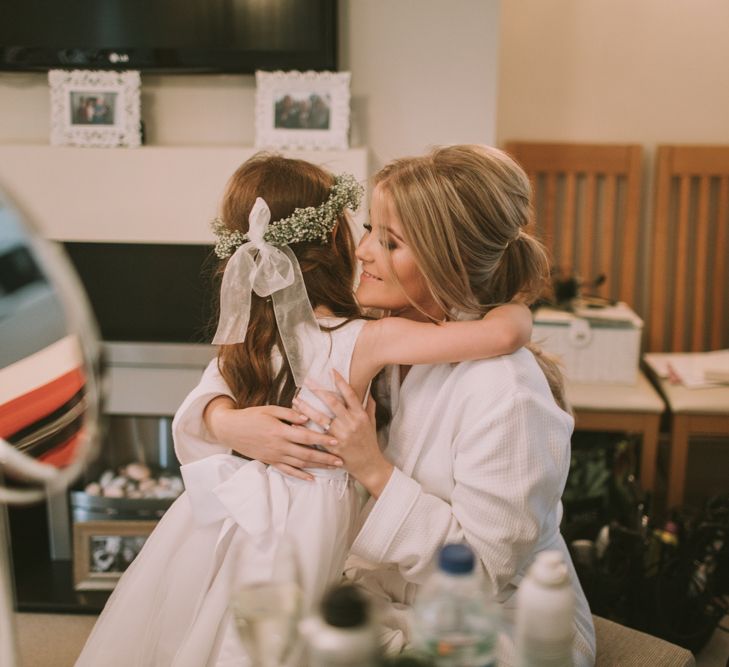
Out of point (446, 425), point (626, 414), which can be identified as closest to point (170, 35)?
point (446, 425)

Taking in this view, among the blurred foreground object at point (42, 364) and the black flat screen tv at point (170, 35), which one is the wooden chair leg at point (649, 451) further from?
the blurred foreground object at point (42, 364)

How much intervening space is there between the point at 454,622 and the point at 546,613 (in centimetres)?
9

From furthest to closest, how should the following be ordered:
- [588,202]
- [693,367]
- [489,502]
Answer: [588,202] < [693,367] < [489,502]

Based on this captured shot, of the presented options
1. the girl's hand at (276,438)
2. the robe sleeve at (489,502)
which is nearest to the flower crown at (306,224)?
the girl's hand at (276,438)

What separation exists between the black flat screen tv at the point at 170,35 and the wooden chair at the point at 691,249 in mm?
1318

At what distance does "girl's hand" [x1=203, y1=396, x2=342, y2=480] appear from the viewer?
1.26 meters

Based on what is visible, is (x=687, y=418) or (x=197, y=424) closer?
(x=197, y=424)

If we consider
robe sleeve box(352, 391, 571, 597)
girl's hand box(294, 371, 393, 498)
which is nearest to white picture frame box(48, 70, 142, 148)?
girl's hand box(294, 371, 393, 498)

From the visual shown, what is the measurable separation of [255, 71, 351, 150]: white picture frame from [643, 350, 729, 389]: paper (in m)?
1.24

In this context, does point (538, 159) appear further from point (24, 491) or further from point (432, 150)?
point (24, 491)

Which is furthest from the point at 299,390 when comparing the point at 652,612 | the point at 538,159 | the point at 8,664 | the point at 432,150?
the point at 538,159

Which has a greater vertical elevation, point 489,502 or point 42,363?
point 42,363

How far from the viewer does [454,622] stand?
0.76 meters

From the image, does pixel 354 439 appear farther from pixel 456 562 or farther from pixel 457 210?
pixel 456 562
